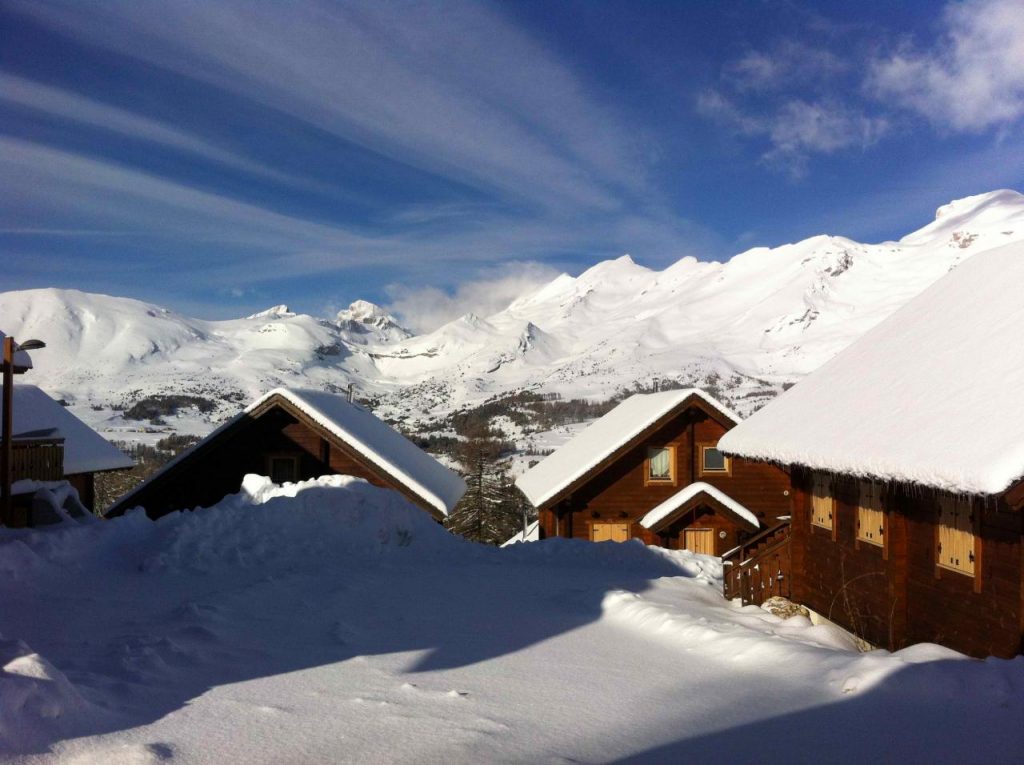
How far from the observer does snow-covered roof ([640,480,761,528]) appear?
2330 centimetres

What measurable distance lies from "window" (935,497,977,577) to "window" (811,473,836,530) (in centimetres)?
286

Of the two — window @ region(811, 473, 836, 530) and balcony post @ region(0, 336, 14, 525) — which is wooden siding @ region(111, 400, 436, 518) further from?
window @ region(811, 473, 836, 530)

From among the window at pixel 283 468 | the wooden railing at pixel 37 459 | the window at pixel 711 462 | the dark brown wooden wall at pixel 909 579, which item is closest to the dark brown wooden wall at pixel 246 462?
the window at pixel 283 468

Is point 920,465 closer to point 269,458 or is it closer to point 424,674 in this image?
point 424,674

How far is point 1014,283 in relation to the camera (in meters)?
10.3

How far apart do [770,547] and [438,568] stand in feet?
18.5

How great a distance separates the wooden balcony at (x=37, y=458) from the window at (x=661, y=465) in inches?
663

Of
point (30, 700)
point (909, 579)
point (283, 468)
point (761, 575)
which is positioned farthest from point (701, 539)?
point (30, 700)

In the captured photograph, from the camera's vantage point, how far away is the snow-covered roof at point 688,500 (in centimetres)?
2330

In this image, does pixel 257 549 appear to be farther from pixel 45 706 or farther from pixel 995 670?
pixel 995 670

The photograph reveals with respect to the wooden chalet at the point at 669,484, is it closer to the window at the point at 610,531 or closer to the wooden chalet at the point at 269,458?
the window at the point at 610,531

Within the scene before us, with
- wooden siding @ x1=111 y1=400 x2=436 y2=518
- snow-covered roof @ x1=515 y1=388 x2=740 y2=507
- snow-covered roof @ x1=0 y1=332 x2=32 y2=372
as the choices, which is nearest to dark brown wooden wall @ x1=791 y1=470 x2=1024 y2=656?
snow-covered roof @ x1=515 y1=388 x2=740 y2=507

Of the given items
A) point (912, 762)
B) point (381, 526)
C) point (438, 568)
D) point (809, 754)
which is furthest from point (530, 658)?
point (381, 526)

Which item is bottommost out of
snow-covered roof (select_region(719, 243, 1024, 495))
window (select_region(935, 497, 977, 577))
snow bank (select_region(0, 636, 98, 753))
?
snow bank (select_region(0, 636, 98, 753))
